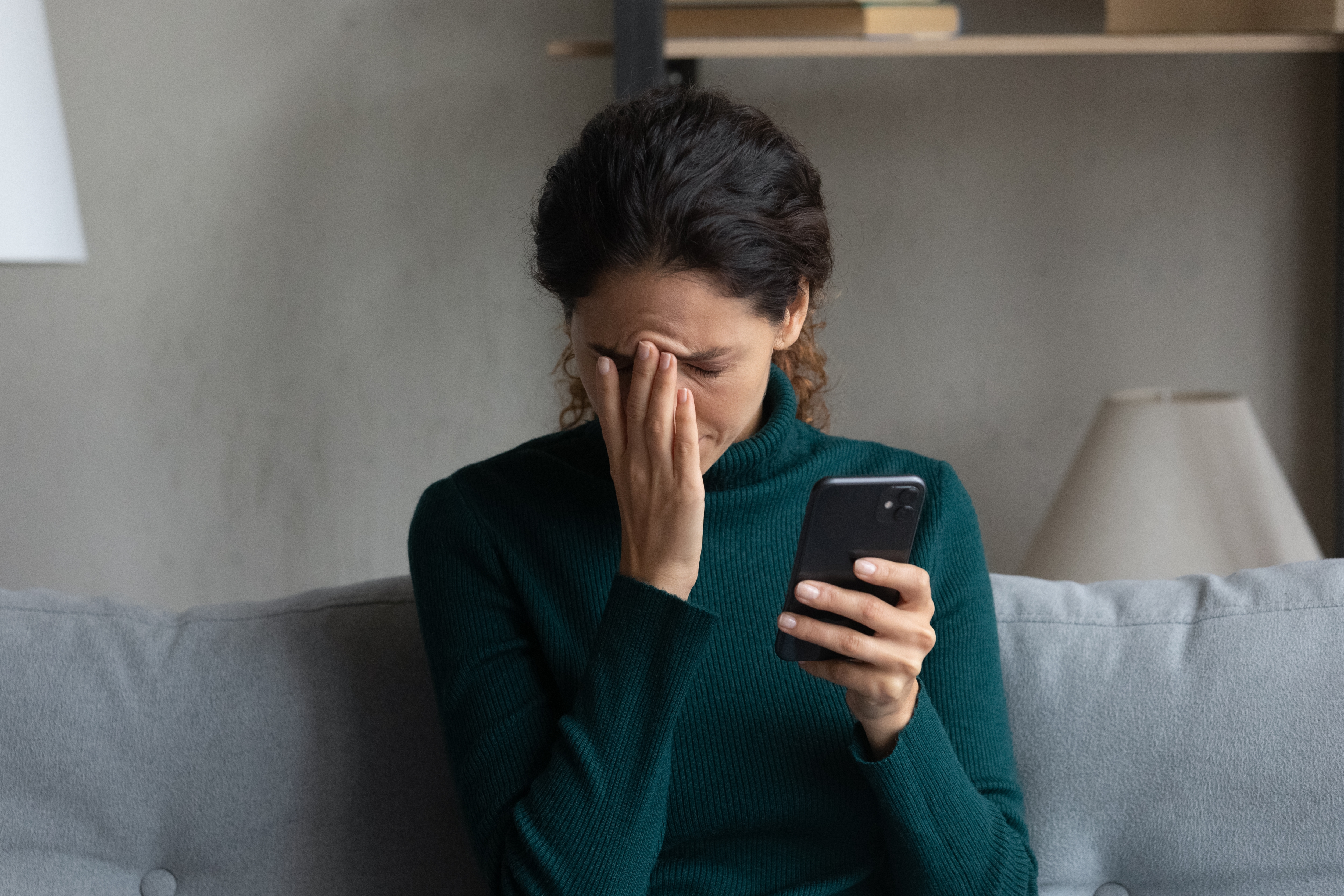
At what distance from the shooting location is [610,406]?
0.80m

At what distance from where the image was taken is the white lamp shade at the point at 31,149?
0.97 metres

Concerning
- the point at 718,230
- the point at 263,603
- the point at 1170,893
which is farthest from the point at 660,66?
the point at 1170,893

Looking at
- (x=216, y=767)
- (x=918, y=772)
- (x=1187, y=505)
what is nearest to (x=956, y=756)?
(x=918, y=772)

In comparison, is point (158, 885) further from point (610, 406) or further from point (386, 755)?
point (610, 406)

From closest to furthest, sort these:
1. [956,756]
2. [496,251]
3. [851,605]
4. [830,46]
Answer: [851,605]
[956,756]
[830,46]
[496,251]

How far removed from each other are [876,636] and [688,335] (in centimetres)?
25

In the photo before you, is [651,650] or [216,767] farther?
[216,767]

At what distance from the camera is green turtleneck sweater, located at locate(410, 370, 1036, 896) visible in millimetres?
793

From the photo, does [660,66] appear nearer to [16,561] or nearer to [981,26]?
[981,26]

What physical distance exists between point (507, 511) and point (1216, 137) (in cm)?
128

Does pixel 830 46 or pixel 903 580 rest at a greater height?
pixel 830 46

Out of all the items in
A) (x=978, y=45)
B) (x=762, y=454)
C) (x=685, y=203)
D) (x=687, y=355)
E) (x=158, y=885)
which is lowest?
(x=158, y=885)

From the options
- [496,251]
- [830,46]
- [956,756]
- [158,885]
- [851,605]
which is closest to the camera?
[851,605]

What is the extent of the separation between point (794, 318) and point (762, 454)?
12cm
